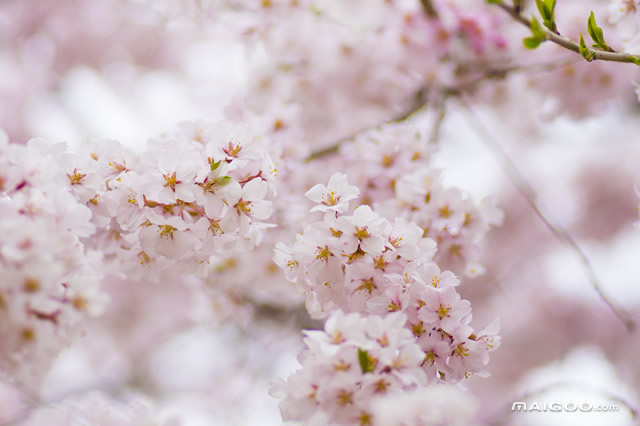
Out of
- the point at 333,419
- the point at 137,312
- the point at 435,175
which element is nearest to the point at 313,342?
the point at 333,419

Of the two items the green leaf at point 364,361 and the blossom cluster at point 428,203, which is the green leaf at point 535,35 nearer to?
the blossom cluster at point 428,203

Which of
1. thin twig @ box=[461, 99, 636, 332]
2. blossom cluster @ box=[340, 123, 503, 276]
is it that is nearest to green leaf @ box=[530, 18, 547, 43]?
blossom cluster @ box=[340, 123, 503, 276]

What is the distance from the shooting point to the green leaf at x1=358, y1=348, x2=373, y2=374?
73cm

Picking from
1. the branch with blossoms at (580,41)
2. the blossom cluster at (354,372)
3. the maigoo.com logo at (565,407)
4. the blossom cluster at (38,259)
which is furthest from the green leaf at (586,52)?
Answer: the blossom cluster at (38,259)

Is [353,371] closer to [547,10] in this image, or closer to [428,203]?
[428,203]

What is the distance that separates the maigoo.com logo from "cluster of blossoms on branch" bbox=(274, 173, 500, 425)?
15.5 inches

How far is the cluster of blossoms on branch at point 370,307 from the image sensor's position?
73cm

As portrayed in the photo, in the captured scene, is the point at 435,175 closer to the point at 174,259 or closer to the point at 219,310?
the point at 174,259

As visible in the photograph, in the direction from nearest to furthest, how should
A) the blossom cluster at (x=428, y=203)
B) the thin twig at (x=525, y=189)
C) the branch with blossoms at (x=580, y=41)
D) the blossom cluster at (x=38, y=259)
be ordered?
the blossom cluster at (x=38, y=259), the branch with blossoms at (x=580, y=41), the blossom cluster at (x=428, y=203), the thin twig at (x=525, y=189)

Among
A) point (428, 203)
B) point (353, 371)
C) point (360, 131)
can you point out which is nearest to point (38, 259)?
point (353, 371)

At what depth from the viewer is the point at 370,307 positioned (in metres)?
0.84

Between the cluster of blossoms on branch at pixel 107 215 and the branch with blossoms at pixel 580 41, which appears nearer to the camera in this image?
the cluster of blossoms on branch at pixel 107 215

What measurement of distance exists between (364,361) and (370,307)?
13 cm

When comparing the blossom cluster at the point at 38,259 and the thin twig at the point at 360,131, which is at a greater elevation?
the thin twig at the point at 360,131
